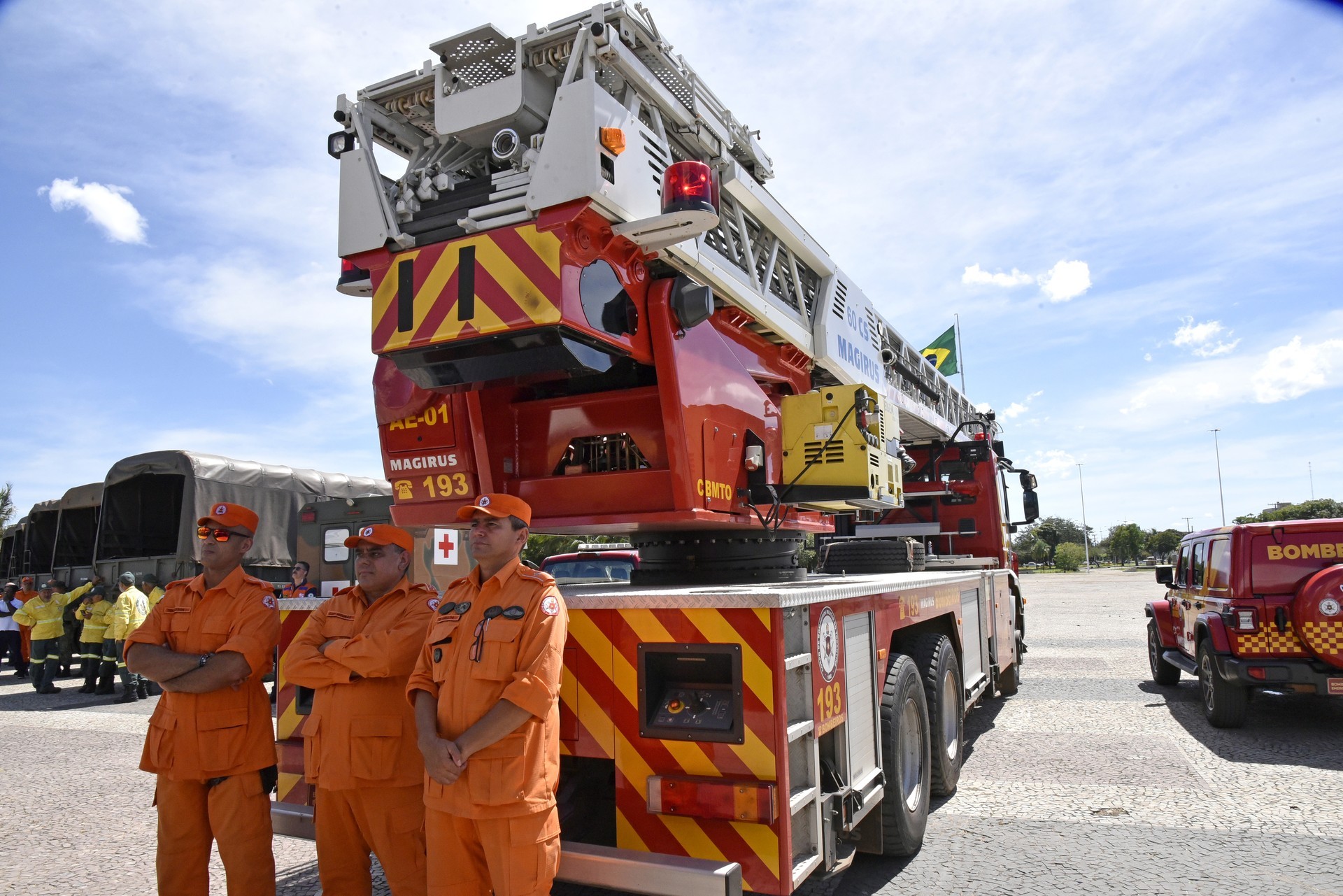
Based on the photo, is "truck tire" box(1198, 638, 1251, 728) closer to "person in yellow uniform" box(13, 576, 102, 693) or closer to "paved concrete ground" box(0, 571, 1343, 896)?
"paved concrete ground" box(0, 571, 1343, 896)

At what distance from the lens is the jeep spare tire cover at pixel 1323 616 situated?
680 cm

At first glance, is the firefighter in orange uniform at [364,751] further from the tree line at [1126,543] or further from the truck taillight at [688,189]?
the tree line at [1126,543]

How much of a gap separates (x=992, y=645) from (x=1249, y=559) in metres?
2.18

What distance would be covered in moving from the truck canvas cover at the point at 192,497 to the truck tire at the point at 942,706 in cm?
992

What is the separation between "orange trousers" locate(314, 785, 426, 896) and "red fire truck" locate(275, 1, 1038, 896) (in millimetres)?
599

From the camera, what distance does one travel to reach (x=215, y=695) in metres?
3.54

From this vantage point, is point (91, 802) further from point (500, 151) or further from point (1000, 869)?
point (1000, 869)

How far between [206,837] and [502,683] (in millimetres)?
1645

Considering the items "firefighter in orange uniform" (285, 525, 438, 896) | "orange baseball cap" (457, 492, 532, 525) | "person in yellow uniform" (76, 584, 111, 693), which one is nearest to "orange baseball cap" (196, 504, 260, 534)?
"firefighter in orange uniform" (285, 525, 438, 896)

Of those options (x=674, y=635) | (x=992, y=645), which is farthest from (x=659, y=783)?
(x=992, y=645)

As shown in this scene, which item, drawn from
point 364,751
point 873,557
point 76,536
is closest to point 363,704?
point 364,751

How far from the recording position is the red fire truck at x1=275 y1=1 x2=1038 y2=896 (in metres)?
3.22

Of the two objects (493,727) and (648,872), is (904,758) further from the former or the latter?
(493,727)

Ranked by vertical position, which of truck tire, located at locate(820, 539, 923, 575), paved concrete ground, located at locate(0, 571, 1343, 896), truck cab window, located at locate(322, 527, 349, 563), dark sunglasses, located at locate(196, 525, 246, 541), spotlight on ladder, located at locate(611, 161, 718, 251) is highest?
spotlight on ladder, located at locate(611, 161, 718, 251)
